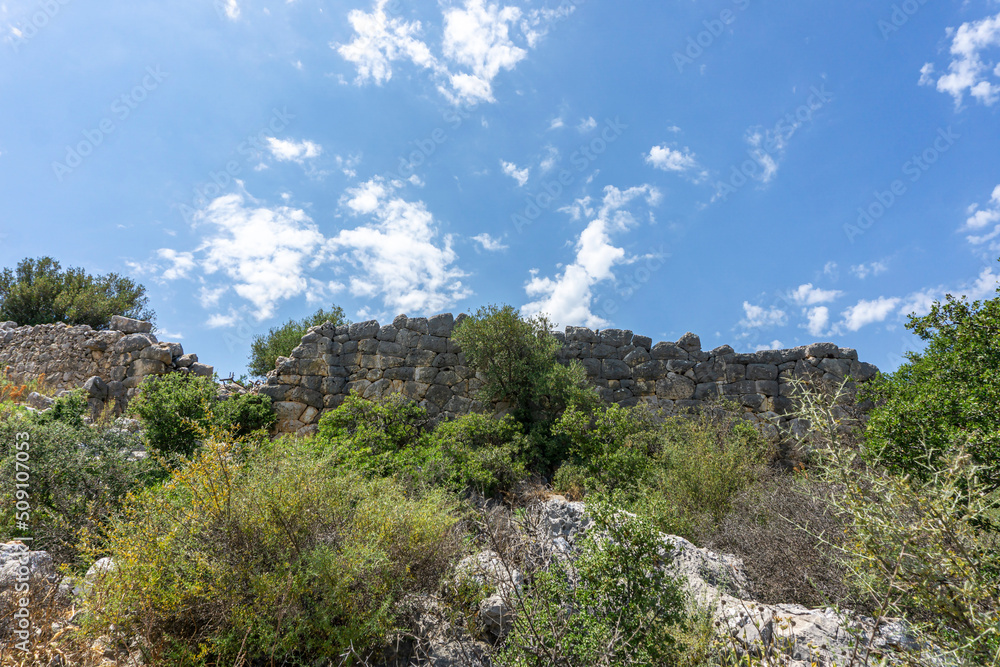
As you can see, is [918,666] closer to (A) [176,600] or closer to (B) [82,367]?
(A) [176,600]

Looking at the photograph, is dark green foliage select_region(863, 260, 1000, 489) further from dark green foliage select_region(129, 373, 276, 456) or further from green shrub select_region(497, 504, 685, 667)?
dark green foliage select_region(129, 373, 276, 456)

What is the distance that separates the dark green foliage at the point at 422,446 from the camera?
22.9 feet

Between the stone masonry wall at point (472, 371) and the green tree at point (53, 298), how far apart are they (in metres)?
9.04

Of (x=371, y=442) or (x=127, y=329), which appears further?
(x=127, y=329)

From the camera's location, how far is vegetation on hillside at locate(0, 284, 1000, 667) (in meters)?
2.10

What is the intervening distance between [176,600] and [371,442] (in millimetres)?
5122

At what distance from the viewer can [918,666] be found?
2.03 m

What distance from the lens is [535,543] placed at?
3.52 metres

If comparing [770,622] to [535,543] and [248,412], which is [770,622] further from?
[248,412]

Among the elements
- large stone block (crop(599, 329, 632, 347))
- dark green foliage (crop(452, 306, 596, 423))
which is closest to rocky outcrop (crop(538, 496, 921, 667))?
dark green foliage (crop(452, 306, 596, 423))

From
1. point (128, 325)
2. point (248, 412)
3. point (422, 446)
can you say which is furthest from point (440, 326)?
point (128, 325)

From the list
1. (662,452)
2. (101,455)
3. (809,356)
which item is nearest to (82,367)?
(101,455)

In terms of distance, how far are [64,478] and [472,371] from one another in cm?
696

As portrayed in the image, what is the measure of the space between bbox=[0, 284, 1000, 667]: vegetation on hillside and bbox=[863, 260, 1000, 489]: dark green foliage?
20 millimetres
